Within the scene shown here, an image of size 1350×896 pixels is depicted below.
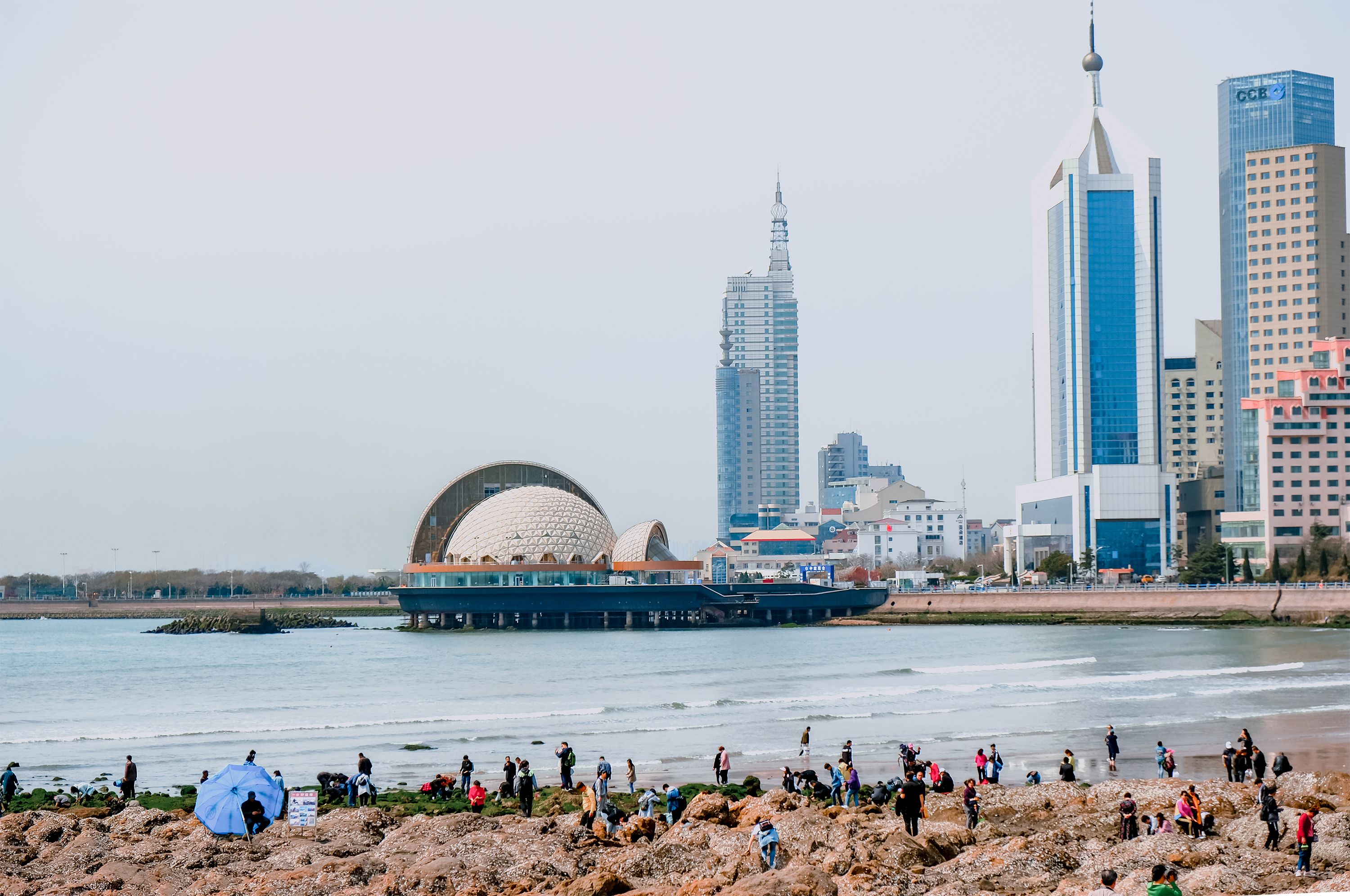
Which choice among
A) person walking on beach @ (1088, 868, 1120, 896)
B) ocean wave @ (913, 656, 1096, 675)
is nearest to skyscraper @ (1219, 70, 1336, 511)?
ocean wave @ (913, 656, 1096, 675)

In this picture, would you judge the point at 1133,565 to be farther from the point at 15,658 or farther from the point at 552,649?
the point at 15,658

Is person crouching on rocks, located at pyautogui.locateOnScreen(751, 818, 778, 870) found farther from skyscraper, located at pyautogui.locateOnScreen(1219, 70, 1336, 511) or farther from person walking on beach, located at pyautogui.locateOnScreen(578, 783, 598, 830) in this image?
skyscraper, located at pyautogui.locateOnScreen(1219, 70, 1336, 511)

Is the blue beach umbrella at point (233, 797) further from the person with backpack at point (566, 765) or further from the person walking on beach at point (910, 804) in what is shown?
the person walking on beach at point (910, 804)

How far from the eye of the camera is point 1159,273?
129 meters

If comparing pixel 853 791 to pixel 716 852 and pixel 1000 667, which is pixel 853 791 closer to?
pixel 716 852

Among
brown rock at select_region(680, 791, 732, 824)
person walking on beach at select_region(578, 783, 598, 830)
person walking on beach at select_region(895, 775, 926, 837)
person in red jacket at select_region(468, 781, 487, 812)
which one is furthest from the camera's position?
person in red jacket at select_region(468, 781, 487, 812)

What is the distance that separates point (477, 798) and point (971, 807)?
988cm

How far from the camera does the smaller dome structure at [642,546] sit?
108688mm

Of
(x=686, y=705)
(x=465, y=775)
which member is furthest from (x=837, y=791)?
(x=686, y=705)

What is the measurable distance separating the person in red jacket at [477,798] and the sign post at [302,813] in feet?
15.3

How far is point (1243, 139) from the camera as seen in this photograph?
162 metres

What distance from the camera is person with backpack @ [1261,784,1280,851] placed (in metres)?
19.6

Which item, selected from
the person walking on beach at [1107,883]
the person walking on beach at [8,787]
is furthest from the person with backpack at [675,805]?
the person walking on beach at [8,787]

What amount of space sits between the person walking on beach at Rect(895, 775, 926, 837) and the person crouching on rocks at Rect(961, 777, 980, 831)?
192 cm
